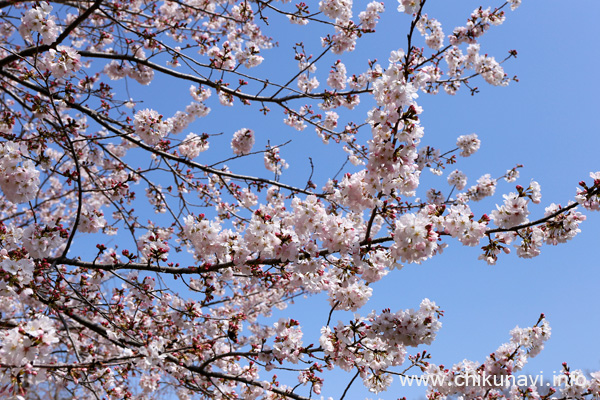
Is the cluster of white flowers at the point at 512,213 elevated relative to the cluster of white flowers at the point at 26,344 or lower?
elevated

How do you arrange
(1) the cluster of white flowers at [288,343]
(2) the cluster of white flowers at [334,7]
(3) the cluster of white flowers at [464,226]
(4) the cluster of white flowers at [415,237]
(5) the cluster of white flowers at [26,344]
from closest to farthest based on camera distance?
(5) the cluster of white flowers at [26,344]
(4) the cluster of white flowers at [415,237]
(3) the cluster of white flowers at [464,226]
(1) the cluster of white flowers at [288,343]
(2) the cluster of white flowers at [334,7]

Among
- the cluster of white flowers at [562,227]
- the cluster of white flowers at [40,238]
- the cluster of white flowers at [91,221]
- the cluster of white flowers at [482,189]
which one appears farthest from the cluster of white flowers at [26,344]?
the cluster of white flowers at [482,189]

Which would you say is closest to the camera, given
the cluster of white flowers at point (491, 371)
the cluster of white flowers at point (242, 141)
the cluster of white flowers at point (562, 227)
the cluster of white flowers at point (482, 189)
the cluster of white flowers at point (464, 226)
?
the cluster of white flowers at point (464, 226)

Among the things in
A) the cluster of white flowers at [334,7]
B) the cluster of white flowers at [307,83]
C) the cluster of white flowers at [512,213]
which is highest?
the cluster of white flowers at [307,83]

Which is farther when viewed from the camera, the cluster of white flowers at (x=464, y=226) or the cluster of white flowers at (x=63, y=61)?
the cluster of white flowers at (x=63, y=61)

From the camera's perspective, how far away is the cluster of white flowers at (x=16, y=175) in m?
3.13

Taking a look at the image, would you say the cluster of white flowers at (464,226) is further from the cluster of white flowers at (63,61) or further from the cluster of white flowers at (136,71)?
the cluster of white flowers at (136,71)

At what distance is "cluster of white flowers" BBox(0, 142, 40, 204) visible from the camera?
123 inches

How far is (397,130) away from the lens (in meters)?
2.50

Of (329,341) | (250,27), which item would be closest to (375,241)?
(329,341)

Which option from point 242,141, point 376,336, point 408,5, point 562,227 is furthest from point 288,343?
point 408,5

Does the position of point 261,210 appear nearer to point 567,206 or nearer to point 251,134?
point 567,206

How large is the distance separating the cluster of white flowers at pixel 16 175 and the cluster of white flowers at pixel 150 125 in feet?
4.99

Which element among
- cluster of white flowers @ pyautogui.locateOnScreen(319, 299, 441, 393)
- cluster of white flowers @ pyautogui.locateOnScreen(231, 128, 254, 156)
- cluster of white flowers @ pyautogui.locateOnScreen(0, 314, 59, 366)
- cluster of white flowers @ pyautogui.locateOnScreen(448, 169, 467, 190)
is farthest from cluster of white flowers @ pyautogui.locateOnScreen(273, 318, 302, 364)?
cluster of white flowers @ pyautogui.locateOnScreen(448, 169, 467, 190)
